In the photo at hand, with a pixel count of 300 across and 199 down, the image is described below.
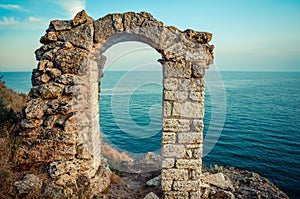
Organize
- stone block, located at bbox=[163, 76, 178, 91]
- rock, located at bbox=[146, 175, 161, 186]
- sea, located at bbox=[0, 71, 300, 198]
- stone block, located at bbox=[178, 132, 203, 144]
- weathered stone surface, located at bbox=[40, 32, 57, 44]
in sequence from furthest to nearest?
sea, located at bbox=[0, 71, 300, 198], rock, located at bbox=[146, 175, 161, 186], weathered stone surface, located at bbox=[40, 32, 57, 44], stone block, located at bbox=[178, 132, 203, 144], stone block, located at bbox=[163, 76, 178, 91]

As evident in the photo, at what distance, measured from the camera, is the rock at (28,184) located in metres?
3.71

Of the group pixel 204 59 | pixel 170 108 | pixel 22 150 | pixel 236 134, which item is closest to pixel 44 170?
pixel 22 150

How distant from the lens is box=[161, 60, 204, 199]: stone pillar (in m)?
4.20

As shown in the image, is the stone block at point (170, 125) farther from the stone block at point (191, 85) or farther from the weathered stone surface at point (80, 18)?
the weathered stone surface at point (80, 18)

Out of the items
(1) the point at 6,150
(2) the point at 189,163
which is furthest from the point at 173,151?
(1) the point at 6,150

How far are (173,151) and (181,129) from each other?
1.55ft

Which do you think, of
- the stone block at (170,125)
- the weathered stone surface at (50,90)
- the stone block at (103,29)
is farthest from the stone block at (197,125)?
the weathered stone surface at (50,90)

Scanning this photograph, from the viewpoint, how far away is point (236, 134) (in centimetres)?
1575

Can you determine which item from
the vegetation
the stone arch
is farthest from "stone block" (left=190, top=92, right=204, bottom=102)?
the vegetation

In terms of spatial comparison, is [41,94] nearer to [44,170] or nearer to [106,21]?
[44,170]

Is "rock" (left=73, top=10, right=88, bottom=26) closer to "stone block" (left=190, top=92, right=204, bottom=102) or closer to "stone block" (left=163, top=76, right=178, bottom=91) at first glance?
"stone block" (left=163, top=76, right=178, bottom=91)

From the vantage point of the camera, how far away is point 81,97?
4480 mm

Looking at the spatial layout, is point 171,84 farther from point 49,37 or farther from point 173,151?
point 49,37

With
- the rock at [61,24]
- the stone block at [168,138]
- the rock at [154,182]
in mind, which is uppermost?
the rock at [61,24]
